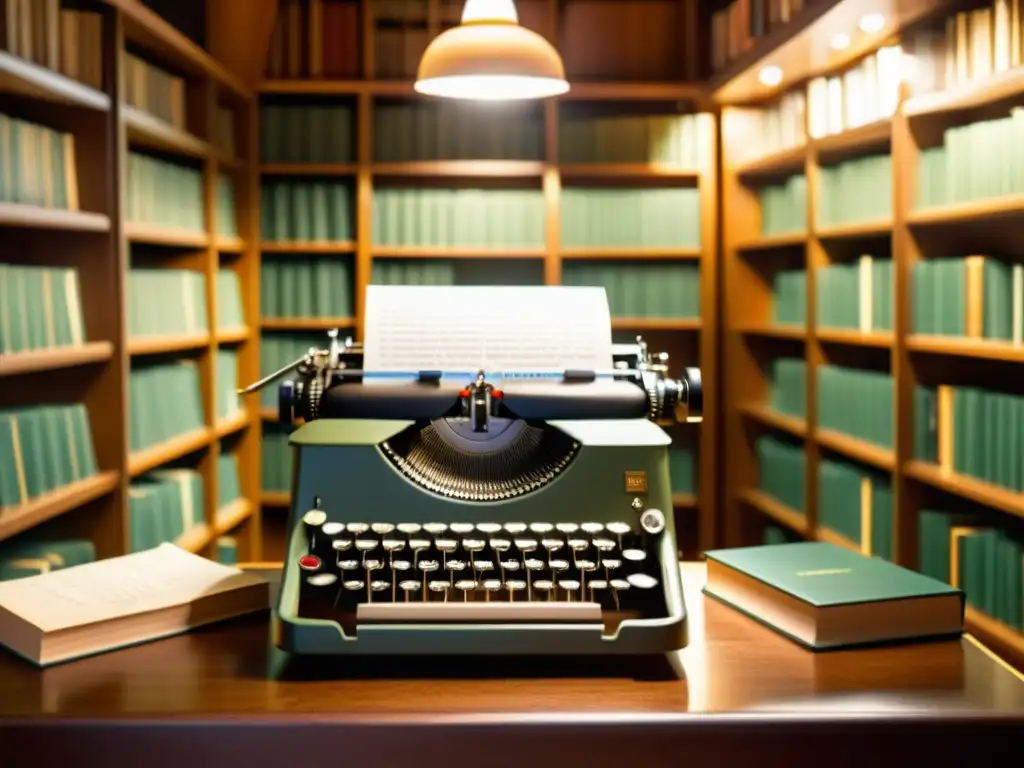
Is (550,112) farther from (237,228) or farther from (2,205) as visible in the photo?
(2,205)

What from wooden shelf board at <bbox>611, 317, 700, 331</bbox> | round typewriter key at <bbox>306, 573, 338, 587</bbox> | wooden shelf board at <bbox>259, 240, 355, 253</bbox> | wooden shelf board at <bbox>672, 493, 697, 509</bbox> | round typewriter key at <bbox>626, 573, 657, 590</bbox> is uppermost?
wooden shelf board at <bbox>259, 240, 355, 253</bbox>

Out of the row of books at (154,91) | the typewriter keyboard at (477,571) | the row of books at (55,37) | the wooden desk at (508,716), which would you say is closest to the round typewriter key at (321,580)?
the typewriter keyboard at (477,571)

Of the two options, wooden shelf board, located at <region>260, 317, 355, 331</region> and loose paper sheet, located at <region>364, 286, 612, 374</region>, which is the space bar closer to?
loose paper sheet, located at <region>364, 286, 612, 374</region>

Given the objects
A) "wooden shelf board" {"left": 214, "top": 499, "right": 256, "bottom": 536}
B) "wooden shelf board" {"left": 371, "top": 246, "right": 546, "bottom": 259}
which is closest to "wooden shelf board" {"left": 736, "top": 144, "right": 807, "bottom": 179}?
"wooden shelf board" {"left": 371, "top": 246, "right": 546, "bottom": 259}

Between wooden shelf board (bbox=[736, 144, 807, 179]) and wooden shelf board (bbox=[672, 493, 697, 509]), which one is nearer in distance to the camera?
wooden shelf board (bbox=[736, 144, 807, 179])

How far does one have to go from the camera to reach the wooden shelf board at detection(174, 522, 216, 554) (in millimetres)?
3694

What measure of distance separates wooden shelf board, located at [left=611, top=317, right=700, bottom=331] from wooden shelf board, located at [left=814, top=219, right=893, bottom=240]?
0.76 m

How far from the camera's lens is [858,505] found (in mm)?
3662

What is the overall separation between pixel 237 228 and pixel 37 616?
10.8 feet

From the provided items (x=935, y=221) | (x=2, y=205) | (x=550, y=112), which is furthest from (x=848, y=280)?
(x=2, y=205)

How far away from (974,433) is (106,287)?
85.8 inches

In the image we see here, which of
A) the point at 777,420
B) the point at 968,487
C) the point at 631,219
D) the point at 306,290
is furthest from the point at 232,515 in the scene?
the point at 968,487

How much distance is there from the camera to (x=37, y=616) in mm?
1432

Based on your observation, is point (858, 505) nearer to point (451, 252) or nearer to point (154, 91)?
point (451, 252)
